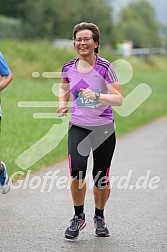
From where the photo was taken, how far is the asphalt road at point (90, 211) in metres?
6.27

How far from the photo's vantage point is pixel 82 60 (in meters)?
6.37

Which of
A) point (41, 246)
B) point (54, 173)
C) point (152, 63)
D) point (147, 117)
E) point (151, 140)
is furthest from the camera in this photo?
point (152, 63)

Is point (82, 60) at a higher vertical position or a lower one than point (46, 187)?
higher

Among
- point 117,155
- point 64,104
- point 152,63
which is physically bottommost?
point 152,63

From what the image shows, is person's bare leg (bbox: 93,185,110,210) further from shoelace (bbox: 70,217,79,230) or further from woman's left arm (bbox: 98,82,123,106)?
woman's left arm (bbox: 98,82,123,106)

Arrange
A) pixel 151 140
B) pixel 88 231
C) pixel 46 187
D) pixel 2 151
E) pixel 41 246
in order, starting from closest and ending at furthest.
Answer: pixel 41 246 → pixel 88 231 → pixel 46 187 → pixel 2 151 → pixel 151 140

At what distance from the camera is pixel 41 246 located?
6.15 m

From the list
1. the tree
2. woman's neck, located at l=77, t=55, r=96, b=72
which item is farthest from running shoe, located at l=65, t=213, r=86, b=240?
the tree

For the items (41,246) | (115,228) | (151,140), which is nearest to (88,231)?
(115,228)

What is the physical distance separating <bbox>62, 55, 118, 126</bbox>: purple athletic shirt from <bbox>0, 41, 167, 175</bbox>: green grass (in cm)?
387

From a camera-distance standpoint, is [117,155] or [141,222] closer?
[141,222]

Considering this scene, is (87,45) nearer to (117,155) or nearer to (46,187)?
(46,187)

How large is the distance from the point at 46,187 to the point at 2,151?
285 cm

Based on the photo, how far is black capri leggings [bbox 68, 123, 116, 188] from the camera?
6434 millimetres
